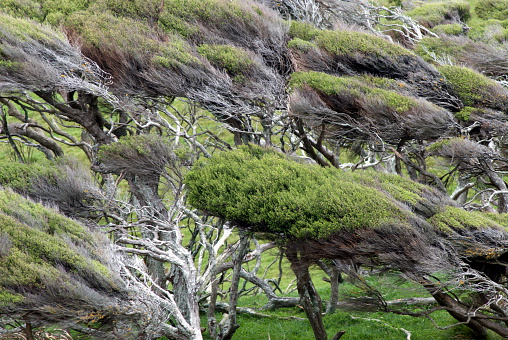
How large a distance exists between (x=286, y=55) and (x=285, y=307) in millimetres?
6525

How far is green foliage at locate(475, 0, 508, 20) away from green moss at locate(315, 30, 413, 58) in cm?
1503

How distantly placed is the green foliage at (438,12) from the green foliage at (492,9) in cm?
157

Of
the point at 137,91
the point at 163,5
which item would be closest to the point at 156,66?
the point at 137,91

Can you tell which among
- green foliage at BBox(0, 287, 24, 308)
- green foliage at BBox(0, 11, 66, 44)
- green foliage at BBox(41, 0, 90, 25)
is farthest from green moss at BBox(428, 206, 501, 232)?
green foliage at BBox(41, 0, 90, 25)

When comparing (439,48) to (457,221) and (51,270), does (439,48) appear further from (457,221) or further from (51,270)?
(51,270)

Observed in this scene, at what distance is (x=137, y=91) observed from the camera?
11.4 m

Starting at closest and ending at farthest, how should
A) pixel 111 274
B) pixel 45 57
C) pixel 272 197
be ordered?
pixel 111 274
pixel 272 197
pixel 45 57

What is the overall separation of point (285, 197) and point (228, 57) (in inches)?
203

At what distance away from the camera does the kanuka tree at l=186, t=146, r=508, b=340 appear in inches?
288

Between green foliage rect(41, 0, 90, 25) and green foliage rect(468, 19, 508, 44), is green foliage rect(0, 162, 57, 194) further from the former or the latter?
green foliage rect(468, 19, 508, 44)

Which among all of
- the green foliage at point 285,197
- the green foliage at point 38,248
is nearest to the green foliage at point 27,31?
the green foliage at point 38,248

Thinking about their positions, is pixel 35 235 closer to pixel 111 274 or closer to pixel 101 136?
pixel 111 274

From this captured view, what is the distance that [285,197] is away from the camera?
26.5ft

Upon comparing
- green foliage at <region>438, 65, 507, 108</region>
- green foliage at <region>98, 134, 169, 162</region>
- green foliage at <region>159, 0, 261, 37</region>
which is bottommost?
green foliage at <region>98, 134, 169, 162</region>
